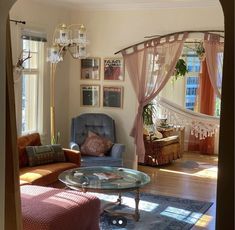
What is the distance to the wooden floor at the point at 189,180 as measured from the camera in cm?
560

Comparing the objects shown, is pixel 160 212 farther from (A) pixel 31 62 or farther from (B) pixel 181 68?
(B) pixel 181 68

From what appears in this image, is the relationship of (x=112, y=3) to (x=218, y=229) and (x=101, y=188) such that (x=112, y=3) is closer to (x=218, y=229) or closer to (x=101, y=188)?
(x=101, y=188)

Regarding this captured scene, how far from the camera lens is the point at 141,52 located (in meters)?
6.55

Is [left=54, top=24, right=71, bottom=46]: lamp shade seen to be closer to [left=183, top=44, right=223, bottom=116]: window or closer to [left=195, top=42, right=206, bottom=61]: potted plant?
[left=195, top=42, right=206, bottom=61]: potted plant

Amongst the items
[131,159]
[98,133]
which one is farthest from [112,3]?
[131,159]

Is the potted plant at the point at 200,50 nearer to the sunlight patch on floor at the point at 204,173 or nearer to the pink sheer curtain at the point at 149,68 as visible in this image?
the pink sheer curtain at the point at 149,68

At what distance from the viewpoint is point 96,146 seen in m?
6.26

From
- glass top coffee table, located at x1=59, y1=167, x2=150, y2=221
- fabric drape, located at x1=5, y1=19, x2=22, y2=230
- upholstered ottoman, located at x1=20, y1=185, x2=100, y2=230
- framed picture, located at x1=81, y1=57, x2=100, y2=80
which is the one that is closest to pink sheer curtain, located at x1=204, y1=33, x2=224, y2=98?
framed picture, located at x1=81, y1=57, x2=100, y2=80

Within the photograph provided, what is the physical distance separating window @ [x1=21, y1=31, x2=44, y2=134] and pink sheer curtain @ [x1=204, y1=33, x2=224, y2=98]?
7.85ft

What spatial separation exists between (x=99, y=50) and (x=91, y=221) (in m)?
3.59

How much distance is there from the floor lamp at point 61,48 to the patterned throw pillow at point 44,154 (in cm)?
70

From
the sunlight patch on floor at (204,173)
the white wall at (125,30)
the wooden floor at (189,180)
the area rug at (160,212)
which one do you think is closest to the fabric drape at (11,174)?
the area rug at (160,212)

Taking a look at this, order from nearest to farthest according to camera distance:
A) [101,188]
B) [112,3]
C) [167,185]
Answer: [101,188]
[167,185]
[112,3]

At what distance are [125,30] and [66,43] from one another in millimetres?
1222
